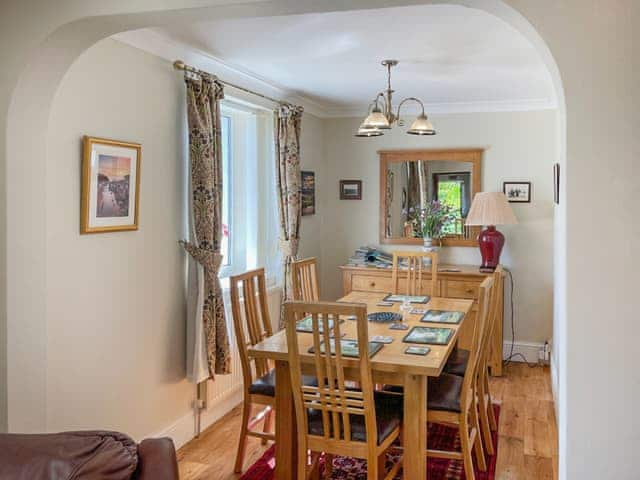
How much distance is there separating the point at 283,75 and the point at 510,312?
9.60 feet

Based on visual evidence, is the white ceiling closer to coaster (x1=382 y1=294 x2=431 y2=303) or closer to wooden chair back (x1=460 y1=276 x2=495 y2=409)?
wooden chair back (x1=460 y1=276 x2=495 y2=409)

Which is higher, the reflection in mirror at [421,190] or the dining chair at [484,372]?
the reflection in mirror at [421,190]

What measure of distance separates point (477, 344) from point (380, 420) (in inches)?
25.4

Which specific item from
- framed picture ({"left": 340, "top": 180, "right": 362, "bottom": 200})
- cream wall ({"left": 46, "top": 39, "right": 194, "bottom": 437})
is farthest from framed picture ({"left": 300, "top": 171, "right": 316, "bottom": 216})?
cream wall ({"left": 46, "top": 39, "right": 194, "bottom": 437})

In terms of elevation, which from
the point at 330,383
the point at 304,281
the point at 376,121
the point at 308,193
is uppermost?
the point at 376,121

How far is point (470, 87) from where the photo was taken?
185 inches

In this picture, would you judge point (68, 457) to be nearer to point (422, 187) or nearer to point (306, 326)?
point (306, 326)

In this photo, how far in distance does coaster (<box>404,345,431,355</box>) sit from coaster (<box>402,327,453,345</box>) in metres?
0.11

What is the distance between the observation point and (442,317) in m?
3.59

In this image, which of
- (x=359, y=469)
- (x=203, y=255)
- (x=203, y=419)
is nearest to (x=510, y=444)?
(x=359, y=469)

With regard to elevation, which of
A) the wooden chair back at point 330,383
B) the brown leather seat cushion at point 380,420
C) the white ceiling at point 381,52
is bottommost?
the brown leather seat cushion at point 380,420

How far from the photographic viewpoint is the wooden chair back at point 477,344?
9.62 ft

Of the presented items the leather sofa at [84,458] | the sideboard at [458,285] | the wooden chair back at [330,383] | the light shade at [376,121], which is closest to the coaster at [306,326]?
the wooden chair back at [330,383]

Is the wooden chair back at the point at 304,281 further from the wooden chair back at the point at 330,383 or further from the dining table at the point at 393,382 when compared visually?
the wooden chair back at the point at 330,383
